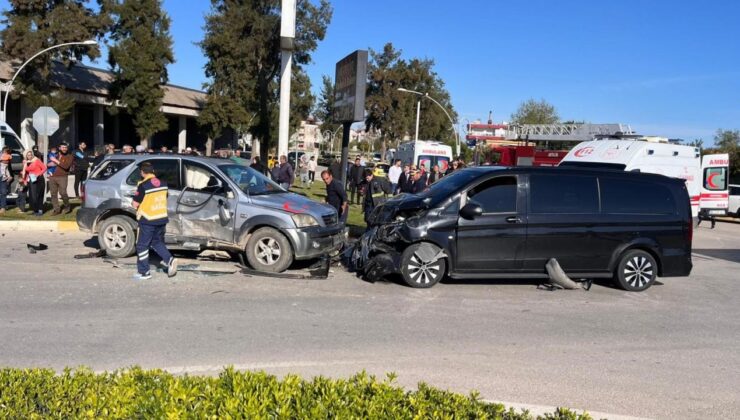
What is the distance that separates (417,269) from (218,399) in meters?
5.46

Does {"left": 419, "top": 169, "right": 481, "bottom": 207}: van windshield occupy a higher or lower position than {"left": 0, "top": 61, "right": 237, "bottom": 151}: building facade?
lower

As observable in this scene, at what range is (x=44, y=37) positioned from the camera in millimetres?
31938

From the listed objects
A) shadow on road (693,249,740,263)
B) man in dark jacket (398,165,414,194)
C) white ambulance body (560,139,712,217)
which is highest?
white ambulance body (560,139,712,217)

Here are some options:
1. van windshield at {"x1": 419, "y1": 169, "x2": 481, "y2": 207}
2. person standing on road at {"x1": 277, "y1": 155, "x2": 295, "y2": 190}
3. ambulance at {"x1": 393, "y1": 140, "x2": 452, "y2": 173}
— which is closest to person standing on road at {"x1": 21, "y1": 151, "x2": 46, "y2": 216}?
person standing on road at {"x1": 277, "y1": 155, "x2": 295, "y2": 190}

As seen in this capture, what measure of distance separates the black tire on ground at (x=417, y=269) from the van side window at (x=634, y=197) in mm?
2651

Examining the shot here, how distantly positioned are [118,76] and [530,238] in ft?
127

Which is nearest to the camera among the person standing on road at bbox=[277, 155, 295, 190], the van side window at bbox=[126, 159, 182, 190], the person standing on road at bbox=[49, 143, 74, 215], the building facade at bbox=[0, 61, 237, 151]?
the van side window at bbox=[126, 159, 182, 190]

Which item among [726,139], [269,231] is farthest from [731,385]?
[726,139]

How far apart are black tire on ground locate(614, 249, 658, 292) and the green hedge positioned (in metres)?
6.16

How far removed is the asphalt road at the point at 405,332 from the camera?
4930 millimetres

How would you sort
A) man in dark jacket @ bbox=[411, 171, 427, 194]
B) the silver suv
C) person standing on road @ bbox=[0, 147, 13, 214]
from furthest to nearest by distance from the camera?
1. man in dark jacket @ bbox=[411, 171, 427, 194]
2. person standing on road @ bbox=[0, 147, 13, 214]
3. the silver suv

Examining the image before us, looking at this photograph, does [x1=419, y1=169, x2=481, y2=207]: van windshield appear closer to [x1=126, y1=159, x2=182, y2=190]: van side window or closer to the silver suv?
the silver suv

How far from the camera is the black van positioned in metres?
8.20

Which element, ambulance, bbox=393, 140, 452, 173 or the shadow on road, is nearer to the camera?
the shadow on road
